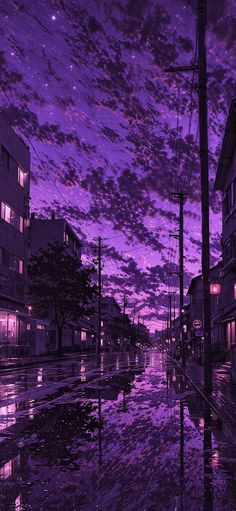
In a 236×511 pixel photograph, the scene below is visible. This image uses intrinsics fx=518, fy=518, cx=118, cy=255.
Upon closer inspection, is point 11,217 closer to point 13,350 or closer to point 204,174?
point 13,350

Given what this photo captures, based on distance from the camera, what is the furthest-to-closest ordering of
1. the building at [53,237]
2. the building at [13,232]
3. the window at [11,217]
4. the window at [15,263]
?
the building at [53,237] → the window at [15,263] → the window at [11,217] → the building at [13,232]

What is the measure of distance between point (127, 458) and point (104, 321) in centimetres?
13138

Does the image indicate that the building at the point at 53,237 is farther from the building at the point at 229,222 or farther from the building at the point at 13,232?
the building at the point at 229,222

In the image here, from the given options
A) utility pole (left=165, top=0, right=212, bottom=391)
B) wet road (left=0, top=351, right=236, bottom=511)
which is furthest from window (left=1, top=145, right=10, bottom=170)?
wet road (left=0, top=351, right=236, bottom=511)

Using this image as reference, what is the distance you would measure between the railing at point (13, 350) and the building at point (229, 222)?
1696 cm

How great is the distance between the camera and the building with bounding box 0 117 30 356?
42.8 m

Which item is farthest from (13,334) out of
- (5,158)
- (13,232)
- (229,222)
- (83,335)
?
(83,335)

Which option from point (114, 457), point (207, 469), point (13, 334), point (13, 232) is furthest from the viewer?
point (13, 232)

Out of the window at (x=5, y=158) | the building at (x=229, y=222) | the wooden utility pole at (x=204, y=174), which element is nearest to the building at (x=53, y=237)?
the window at (x=5, y=158)

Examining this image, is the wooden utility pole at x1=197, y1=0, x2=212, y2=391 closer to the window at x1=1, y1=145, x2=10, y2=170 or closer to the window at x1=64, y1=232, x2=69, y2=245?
the window at x1=1, y1=145, x2=10, y2=170

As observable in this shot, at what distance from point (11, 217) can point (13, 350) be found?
11581mm

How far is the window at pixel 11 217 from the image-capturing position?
43631mm

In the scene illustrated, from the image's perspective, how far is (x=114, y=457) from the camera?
707 centimetres

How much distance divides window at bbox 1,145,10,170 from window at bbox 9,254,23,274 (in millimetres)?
7821
